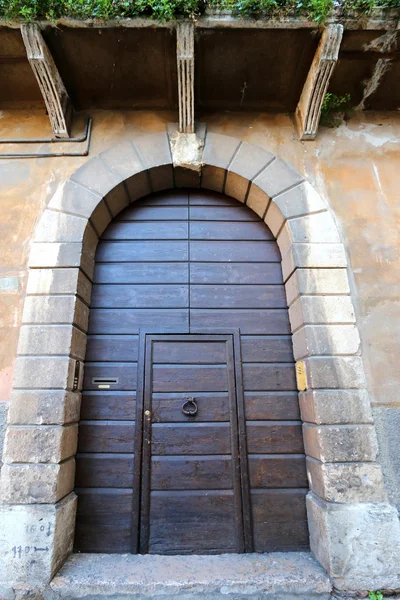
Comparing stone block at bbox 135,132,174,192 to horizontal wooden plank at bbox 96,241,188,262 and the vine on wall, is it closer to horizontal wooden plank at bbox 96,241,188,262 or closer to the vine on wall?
horizontal wooden plank at bbox 96,241,188,262

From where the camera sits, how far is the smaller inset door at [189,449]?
2637mm

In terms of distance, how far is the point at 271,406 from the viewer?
291cm

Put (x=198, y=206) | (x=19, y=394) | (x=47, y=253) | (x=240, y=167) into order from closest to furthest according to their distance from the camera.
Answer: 1. (x=19, y=394)
2. (x=47, y=253)
3. (x=240, y=167)
4. (x=198, y=206)

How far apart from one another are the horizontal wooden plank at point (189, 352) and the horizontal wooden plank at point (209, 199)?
1.51 meters

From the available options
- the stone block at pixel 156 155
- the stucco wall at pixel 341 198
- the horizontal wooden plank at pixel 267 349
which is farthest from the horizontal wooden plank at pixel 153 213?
the horizontal wooden plank at pixel 267 349

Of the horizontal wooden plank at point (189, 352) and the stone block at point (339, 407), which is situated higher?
the horizontal wooden plank at point (189, 352)

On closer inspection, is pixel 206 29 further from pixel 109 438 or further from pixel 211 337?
pixel 109 438

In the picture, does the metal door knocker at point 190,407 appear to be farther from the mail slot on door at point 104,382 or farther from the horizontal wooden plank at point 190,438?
the mail slot on door at point 104,382

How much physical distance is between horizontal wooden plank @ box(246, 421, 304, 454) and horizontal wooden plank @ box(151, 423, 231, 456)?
0.21 m

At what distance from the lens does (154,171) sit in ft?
10.9

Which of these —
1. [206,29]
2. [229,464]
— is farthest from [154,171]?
[229,464]

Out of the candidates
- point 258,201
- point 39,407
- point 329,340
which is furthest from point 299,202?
point 39,407

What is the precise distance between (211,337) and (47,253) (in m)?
1.66

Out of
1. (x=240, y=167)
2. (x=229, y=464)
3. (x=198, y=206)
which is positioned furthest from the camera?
(x=198, y=206)
